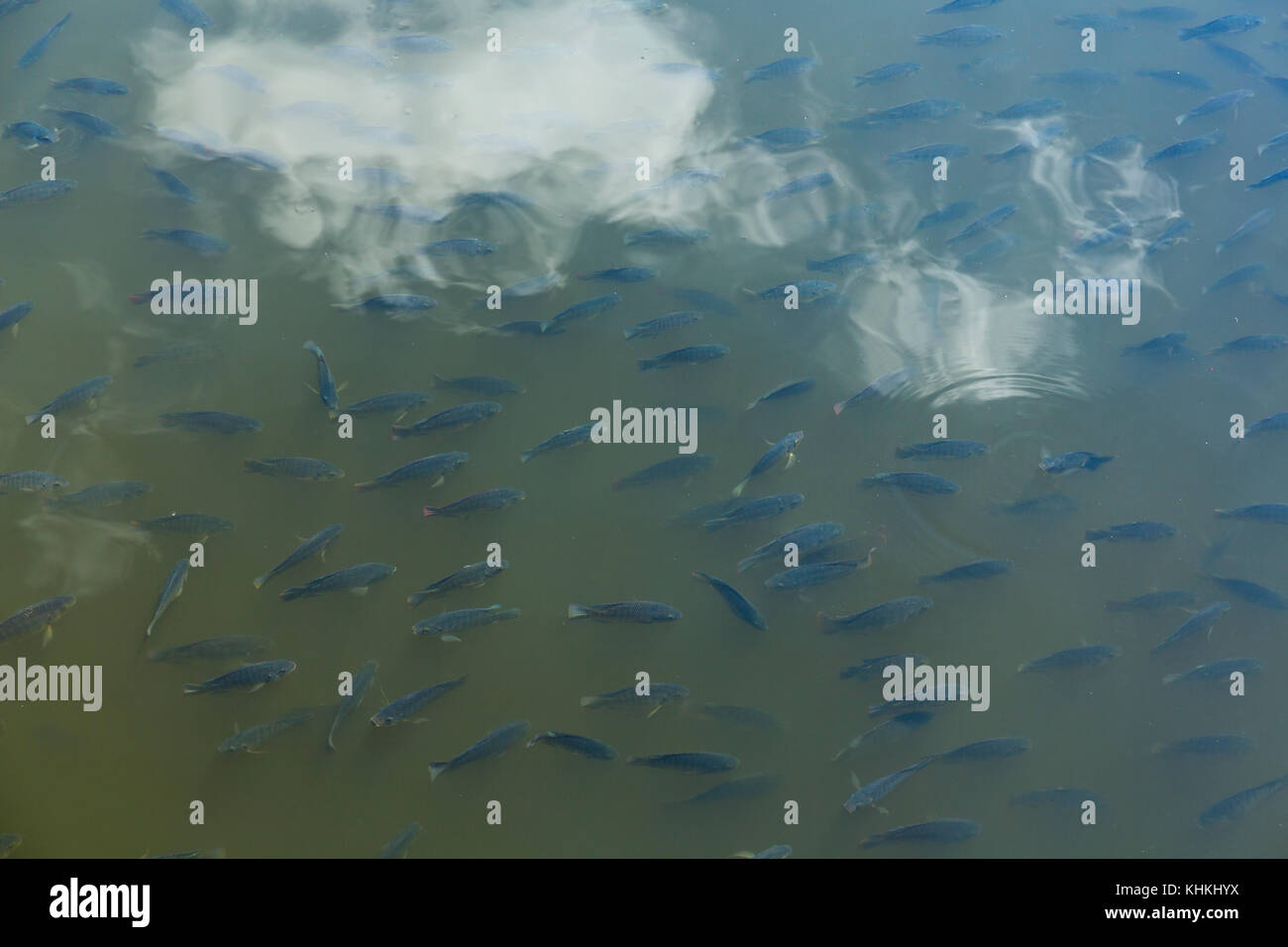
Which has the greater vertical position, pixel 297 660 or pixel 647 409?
pixel 647 409

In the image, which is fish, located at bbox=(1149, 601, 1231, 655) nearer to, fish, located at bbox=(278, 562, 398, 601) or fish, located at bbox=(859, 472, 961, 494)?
fish, located at bbox=(859, 472, 961, 494)

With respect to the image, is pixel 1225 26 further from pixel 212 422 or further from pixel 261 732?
pixel 261 732

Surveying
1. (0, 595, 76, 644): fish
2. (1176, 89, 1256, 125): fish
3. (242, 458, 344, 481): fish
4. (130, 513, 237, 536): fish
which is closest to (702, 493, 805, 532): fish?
(242, 458, 344, 481): fish

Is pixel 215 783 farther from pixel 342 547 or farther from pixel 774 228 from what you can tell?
pixel 774 228

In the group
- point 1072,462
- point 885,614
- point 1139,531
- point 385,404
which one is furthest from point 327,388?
point 1139,531

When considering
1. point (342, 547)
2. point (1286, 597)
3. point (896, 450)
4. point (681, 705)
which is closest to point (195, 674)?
point (342, 547)

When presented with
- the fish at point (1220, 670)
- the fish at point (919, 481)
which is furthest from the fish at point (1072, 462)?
→ the fish at point (1220, 670)
